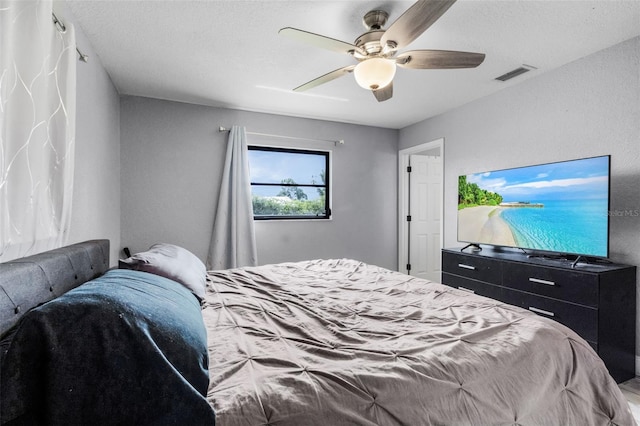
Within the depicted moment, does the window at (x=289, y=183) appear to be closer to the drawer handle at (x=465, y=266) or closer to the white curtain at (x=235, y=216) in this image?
the white curtain at (x=235, y=216)

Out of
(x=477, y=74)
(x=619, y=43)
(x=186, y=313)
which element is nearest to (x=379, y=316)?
(x=186, y=313)

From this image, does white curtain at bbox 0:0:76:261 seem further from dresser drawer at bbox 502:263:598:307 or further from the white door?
the white door

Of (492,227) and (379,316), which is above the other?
(492,227)

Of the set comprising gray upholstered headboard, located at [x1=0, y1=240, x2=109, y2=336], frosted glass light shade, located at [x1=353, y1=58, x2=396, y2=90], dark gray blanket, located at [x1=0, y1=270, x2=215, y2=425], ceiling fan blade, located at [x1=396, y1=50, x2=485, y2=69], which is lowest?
dark gray blanket, located at [x1=0, y1=270, x2=215, y2=425]

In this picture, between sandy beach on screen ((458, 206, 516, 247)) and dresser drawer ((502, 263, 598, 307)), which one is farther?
sandy beach on screen ((458, 206, 516, 247))

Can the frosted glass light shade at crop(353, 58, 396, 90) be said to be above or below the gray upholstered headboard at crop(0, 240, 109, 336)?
above

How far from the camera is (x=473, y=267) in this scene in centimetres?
306

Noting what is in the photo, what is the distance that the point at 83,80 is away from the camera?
214 cm

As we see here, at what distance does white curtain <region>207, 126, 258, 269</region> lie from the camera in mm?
3709

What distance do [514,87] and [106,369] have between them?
3.86 m

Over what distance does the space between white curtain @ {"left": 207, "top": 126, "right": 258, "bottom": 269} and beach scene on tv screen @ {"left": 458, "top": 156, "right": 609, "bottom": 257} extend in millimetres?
2499

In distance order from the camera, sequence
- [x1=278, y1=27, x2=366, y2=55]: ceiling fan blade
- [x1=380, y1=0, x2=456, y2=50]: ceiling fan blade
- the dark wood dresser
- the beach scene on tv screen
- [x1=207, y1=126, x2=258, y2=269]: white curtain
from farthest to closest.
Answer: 1. [x1=207, y1=126, x2=258, y2=269]: white curtain
2. the beach scene on tv screen
3. the dark wood dresser
4. [x1=278, y1=27, x2=366, y2=55]: ceiling fan blade
5. [x1=380, y1=0, x2=456, y2=50]: ceiling fan blade

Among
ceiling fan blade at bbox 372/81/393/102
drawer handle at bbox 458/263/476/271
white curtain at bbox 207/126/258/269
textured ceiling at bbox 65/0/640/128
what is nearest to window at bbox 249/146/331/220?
white curtain at bbox 207/126/258/269

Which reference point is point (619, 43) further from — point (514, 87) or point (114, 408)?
point (114, 408)
